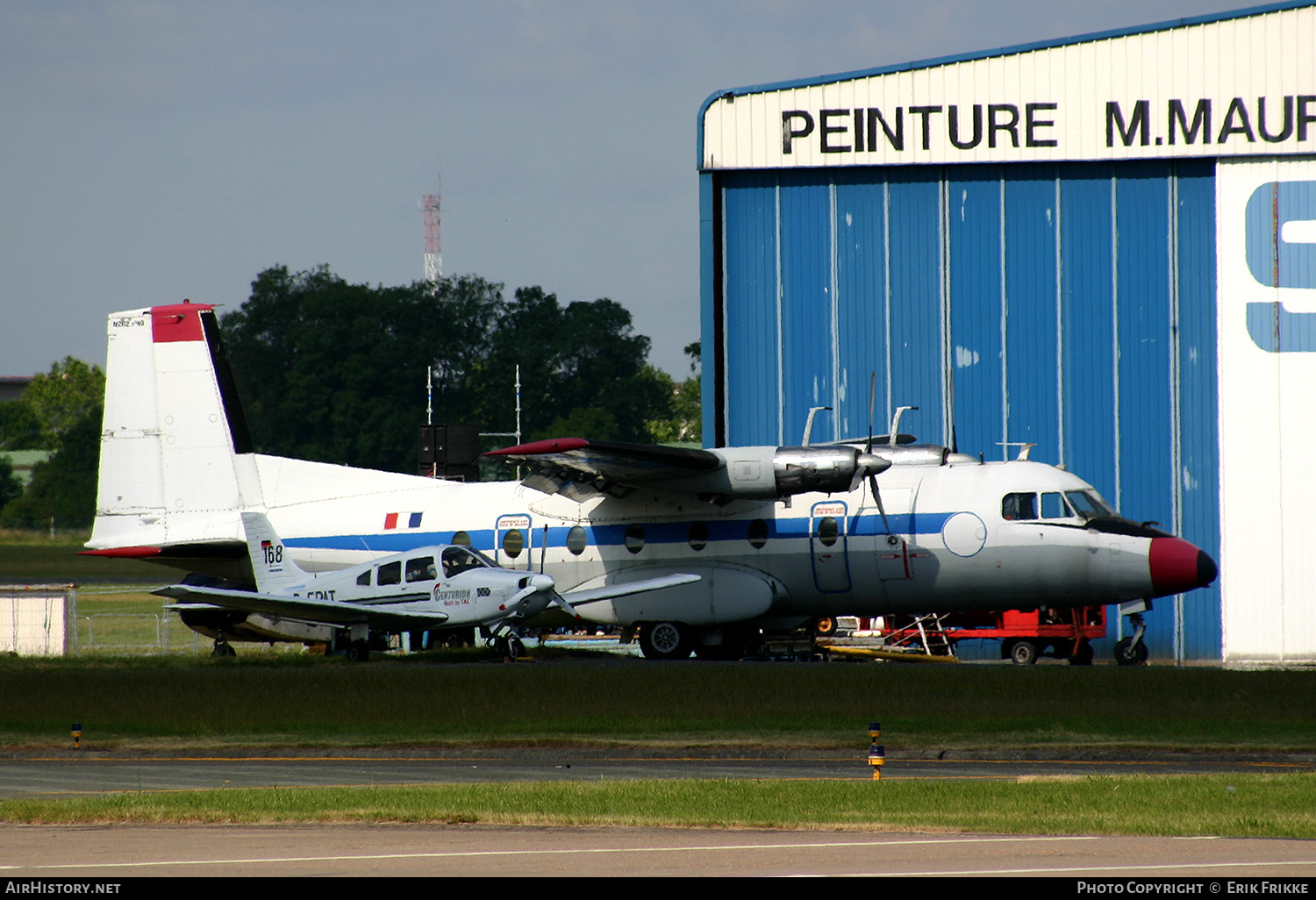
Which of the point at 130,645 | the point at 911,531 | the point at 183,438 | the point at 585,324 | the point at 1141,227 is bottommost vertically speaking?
the point at 130,645

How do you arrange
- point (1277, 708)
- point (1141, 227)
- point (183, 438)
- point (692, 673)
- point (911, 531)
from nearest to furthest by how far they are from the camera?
point (1277, 708) < point (692, 673) < point (911, 531) < point (183, 438) < point (1141, 227)

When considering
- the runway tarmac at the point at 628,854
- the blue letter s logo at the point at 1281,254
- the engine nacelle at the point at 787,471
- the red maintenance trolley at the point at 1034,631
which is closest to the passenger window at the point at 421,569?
the engine nacelle at the point at 787,471

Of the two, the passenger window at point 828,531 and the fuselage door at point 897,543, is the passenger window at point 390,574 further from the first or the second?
the fuselage door at point 897,543

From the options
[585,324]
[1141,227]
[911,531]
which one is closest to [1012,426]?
[1141,227]

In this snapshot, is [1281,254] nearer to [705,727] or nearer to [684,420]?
[705,727]

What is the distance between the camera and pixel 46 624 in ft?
116

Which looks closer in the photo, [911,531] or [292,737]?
[292,737]

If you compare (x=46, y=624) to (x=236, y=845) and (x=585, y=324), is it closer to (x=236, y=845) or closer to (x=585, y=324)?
(x=236, y=845)

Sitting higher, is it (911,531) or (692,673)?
(911,531)

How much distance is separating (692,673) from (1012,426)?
13113mm

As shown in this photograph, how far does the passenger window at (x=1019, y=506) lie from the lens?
23484 millimetres

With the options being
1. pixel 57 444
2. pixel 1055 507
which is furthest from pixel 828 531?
pixel 57 444

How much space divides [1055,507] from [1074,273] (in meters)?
9.04

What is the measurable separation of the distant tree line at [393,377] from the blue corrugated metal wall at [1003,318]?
5845cm
